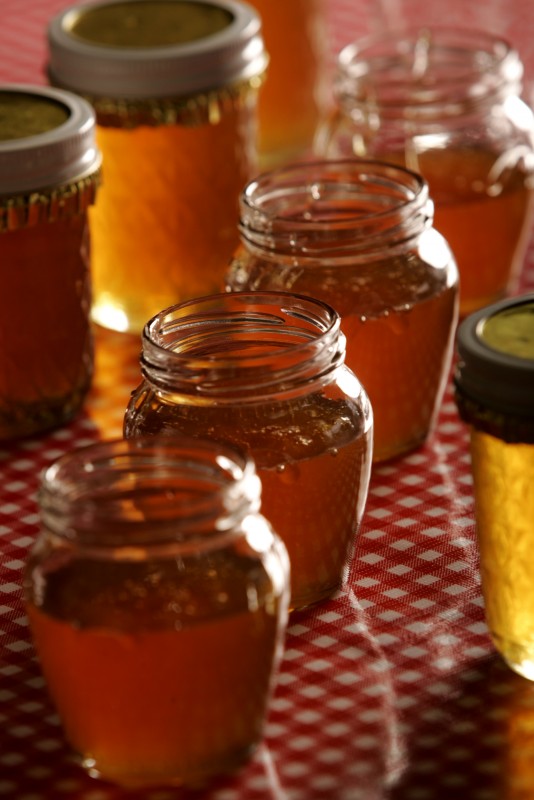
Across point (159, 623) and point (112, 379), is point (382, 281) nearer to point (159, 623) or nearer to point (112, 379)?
point (112, 379)

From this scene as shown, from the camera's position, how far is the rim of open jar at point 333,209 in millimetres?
1317

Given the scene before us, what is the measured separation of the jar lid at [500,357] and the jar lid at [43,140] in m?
0.47

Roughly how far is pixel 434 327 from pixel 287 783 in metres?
0.51

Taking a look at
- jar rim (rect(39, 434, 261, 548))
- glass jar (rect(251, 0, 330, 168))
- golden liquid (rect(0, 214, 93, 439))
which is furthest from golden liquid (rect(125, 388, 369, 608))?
glass jar (rect(251, 0, 330, 168))

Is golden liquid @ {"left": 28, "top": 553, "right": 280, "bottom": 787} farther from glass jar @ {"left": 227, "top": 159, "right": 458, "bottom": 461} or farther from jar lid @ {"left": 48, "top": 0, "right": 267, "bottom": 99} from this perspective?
jar lid @ {"left": 48, "top": 0, "right": 267, "bottom": 99}

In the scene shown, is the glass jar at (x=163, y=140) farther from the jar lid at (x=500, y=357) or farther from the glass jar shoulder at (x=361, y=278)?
the jar lid at (x=500, y=357)

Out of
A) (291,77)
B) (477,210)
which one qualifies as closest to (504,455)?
(477,210)

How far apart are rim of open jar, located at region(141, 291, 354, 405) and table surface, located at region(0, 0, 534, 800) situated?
17 centimetres

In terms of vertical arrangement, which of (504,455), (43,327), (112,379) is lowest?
(112,379)

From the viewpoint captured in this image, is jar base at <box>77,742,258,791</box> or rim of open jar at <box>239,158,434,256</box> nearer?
jar base at <box>77,742,258,791</box>

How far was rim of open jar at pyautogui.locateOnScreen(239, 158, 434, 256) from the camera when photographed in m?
1.32

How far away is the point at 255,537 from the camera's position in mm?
969

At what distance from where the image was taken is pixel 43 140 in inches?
54.2

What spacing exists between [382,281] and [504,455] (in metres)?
0.35
